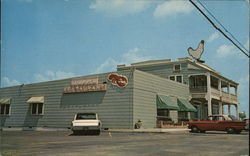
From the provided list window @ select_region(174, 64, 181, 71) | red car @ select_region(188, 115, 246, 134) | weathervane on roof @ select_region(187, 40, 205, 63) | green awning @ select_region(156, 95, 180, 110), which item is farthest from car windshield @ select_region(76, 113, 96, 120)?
weathervane on roof @ select_region(187, 40, 205, 63)

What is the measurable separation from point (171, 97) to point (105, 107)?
7.68 meters

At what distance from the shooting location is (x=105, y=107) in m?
24.5

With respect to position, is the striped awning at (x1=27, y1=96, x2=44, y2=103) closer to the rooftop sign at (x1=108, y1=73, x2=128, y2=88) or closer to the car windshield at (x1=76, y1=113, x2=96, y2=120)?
the rooftop sign at (x1=108, y1=73, x2=128, y2=88)

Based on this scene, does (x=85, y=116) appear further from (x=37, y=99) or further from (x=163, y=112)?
(x=37, y=99)

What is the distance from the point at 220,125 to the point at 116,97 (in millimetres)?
8678

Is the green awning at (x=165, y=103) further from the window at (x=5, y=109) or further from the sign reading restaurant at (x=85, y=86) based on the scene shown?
the window at (x=5, y=109)

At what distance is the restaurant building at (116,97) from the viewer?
2388 cm

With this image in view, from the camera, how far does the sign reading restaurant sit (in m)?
25.0

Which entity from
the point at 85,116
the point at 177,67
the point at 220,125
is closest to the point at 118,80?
the point at 85,116

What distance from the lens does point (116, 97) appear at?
24000mm

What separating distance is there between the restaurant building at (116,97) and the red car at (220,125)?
13.8ft

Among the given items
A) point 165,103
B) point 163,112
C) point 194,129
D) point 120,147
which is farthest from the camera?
point 163,112

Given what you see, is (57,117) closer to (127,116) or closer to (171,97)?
(127,116)

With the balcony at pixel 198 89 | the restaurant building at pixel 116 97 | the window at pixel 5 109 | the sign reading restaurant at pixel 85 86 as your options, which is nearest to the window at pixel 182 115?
the restaurant building at pixel 116 97
